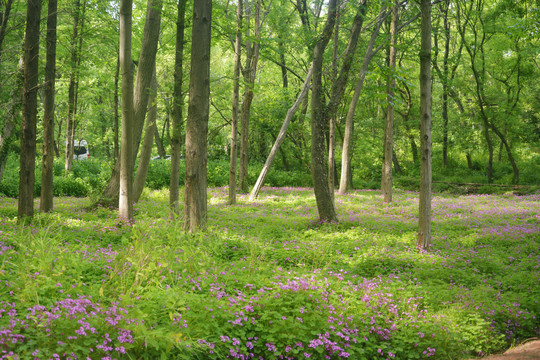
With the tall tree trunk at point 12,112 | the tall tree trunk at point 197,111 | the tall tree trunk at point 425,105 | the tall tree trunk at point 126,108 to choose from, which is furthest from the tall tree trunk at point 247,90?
the tall tree trunk at point 425,105

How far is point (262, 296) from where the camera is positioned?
4609 millimetres

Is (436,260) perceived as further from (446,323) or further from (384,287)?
(446,323)

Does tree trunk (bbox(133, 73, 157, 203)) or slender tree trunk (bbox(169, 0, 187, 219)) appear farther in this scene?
tree trunk (bbox(133, 73, 157, 203))

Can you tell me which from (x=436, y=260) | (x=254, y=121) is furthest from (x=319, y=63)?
(x=254, y=121)

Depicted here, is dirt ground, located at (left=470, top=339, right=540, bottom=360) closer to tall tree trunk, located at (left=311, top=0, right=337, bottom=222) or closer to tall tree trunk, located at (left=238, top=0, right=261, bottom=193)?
tall tree trunk, located at (left=311, top=0, right=337, bottom=222)

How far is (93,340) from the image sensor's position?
3070 millimetres

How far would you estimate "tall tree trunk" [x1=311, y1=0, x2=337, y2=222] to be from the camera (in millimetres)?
9758

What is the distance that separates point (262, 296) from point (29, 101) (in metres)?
6.79

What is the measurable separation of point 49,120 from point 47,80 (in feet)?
3.26

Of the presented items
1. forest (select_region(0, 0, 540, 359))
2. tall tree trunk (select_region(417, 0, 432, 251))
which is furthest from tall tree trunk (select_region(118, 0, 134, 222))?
tall tree trunk (select_region(417, 0, 432, 251))

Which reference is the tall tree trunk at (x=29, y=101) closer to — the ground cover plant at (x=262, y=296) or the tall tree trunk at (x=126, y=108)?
the ground cover plant at (x=262, y=296)

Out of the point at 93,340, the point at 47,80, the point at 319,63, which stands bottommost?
the point at 93,340

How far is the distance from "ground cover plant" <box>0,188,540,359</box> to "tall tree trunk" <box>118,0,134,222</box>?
0.68 m

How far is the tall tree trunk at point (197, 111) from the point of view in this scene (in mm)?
7598
